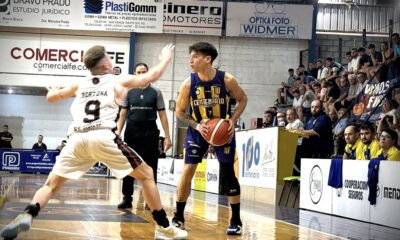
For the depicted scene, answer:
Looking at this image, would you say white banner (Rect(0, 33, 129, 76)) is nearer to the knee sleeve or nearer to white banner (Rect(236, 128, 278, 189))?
white banner (Rect(236, 128, 278, 189))

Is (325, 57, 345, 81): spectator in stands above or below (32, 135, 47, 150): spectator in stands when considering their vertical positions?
above

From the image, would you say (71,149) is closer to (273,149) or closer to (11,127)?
(273,149)

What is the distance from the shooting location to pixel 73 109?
16.7 feet

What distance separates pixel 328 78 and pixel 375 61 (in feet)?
7.30

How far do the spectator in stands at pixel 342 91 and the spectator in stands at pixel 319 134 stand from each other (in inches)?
180

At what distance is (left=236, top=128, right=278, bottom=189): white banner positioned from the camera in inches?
455

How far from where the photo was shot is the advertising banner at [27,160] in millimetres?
24016

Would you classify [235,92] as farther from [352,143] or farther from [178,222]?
[352,143]

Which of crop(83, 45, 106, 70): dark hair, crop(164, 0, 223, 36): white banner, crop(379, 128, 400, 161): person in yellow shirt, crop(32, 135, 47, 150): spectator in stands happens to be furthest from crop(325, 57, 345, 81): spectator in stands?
crop(83, 45, 106, 70): dark hair

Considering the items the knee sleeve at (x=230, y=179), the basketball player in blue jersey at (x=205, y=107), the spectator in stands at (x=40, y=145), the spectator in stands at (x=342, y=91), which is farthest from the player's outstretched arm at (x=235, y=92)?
the spectator in stands at (x=40, y=145)

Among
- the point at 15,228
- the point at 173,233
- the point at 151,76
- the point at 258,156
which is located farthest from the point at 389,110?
the point at 15,228

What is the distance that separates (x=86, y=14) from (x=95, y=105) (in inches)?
814

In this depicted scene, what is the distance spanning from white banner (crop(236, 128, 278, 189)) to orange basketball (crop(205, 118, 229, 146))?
549cm

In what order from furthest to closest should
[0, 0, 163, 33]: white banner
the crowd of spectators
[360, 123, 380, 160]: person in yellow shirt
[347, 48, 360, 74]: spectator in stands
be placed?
[0, 0, 163, 33]: white banner < [347, 48, 360, 74]: spectator in stands < the crowd of spectators < [360, 123, 380, 160]: person in yellow shirt
